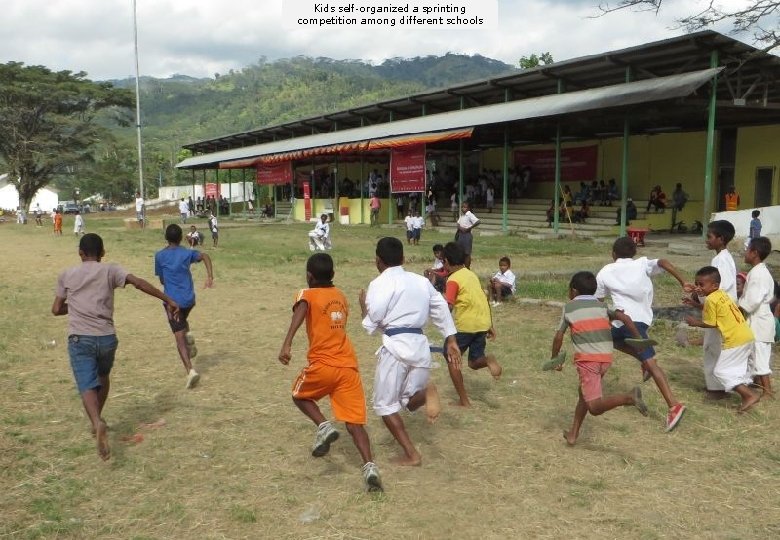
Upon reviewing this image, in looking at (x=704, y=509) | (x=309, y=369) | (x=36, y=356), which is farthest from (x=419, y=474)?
(x=36, y=356)

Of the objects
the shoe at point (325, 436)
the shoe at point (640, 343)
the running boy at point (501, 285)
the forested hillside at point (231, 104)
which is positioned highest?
the forested hillside at point (231, 104)

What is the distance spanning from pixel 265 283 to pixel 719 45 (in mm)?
13128

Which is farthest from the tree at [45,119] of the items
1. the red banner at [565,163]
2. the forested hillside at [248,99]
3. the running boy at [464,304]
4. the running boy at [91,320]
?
the forested hillside at [248,99]

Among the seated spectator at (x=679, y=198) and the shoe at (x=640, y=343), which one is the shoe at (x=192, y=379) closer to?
the shoe at (x=640, y=343)

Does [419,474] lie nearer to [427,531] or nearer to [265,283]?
[427,531]

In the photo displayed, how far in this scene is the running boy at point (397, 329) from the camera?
156 inches

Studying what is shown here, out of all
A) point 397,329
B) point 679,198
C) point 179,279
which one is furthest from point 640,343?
point 679,198

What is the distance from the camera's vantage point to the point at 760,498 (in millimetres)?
3693

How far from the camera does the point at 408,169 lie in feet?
84.6

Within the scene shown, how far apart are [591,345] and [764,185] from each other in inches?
827

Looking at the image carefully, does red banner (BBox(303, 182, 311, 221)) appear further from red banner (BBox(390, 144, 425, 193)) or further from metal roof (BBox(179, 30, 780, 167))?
red banner (BBox(390, 144, 425, 193))

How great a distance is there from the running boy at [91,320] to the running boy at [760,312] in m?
4.82

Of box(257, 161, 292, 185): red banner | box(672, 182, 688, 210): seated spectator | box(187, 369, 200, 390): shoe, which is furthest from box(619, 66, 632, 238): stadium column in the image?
box(257, 161, 292, 185): red banner

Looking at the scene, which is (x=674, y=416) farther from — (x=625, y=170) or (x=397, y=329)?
(x=625, y=170)
